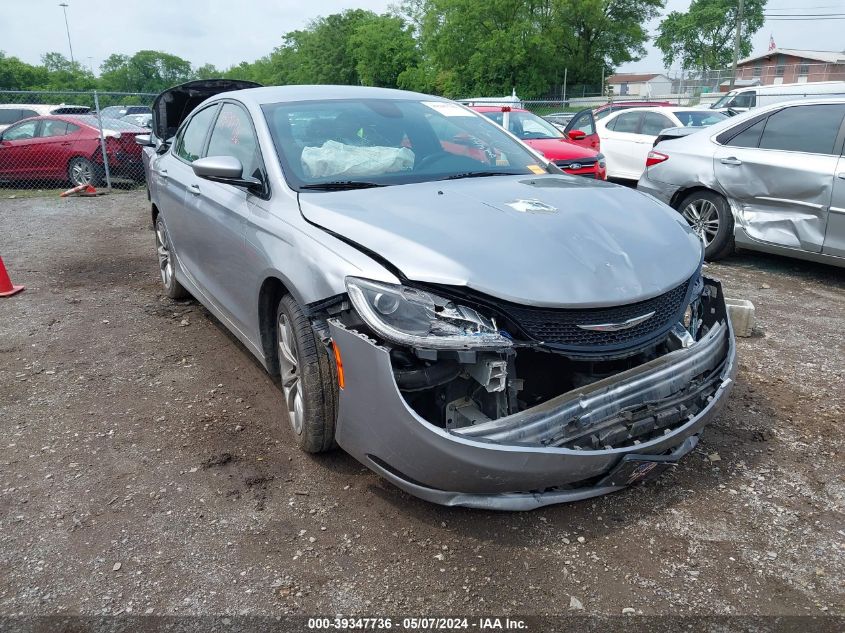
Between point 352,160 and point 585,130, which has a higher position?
point 352,160

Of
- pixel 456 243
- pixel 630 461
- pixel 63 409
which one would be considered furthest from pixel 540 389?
pixel 63 409

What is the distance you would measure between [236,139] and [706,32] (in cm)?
9231

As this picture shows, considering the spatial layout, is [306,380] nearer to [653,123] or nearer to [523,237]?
[523,237]

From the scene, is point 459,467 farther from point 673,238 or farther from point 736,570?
point 673,238

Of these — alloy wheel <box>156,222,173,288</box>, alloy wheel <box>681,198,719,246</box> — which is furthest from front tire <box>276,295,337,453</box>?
alloy wheel <box>681,198,719,246</box>

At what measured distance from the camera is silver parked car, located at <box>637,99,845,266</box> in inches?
224

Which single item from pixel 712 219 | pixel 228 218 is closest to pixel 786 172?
pixel 712 219

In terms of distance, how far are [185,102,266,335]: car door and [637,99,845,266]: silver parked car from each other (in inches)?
181

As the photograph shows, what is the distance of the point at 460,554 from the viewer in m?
2.59

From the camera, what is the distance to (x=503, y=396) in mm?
2496

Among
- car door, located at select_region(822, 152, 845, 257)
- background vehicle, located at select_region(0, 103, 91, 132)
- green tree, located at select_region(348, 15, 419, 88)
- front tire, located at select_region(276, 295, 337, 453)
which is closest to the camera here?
front tire, located at select_region(276, 295, 337, 453)

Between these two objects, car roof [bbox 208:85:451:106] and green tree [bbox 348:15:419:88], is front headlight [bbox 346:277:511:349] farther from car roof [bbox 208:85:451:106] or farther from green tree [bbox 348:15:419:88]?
green tree [bbox 348:15:419:88]

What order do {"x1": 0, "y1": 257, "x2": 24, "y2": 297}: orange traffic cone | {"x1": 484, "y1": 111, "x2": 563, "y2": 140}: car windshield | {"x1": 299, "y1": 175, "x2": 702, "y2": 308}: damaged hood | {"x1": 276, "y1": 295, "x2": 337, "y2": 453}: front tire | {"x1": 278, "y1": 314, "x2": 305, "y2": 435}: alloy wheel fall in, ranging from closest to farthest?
{"x1": 299, "y1": 175, "x2": 702, "y2": 308}: damaged hood < {"x1": 276, "y1": 295, "x2": 337, "y2": 453}: front tire < {"x1": 278, "y1": 314, "x2": 305, "y2": 435}: alloy wheel < {"x1": 0, "y1": 257, "x2": 24, "y2": 297}: orange traffic cone < {"x1": 484, "y1": 111, "x2": 563, "y2": 140}: car windshield

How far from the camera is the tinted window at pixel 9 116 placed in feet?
50.7
